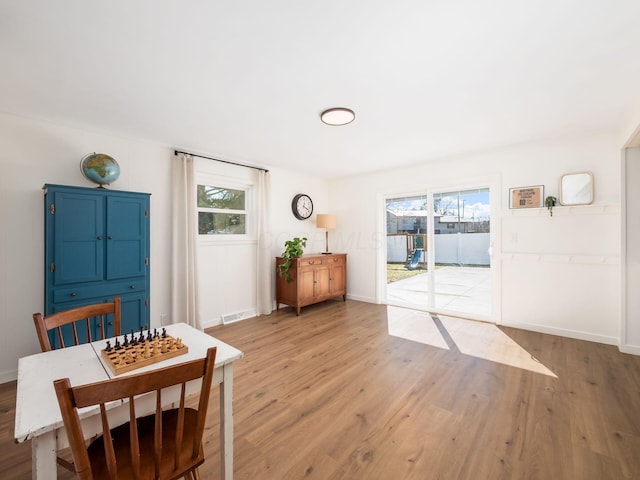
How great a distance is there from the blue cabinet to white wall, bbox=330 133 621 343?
4143 millimetres

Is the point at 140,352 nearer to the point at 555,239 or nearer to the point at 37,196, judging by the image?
the point at 37,196

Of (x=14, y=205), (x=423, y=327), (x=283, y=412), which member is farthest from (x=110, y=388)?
(x=423, y=327)

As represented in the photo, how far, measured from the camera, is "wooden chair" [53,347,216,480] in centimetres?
83

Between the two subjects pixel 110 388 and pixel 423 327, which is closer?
pixel 110 388

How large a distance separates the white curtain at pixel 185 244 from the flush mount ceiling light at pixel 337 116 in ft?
6.47

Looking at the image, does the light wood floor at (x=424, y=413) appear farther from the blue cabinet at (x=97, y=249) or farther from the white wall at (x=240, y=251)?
the white wall at (x=240, y=251)

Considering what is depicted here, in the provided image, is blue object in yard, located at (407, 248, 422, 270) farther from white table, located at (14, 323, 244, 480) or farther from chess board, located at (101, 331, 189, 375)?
chess board, located at (101, 331, 189, 375)

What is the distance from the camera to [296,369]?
2.72m

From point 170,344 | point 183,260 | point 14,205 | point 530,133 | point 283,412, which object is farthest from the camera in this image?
point 183,260

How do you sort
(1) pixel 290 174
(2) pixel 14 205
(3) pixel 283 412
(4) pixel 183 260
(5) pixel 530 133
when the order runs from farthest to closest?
(1) pixel 290 174 < (4) pixel 183 260 < (5) pixel 530 133 < (2) pixel 14 205 < (3) pixel 283 412

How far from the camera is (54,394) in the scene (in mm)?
1042

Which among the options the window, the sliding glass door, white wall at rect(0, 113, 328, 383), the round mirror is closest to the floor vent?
white wall at rect(0, 113, 328, 383)

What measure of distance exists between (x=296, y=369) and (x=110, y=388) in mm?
2052

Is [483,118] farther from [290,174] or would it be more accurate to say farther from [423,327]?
[290,174]
